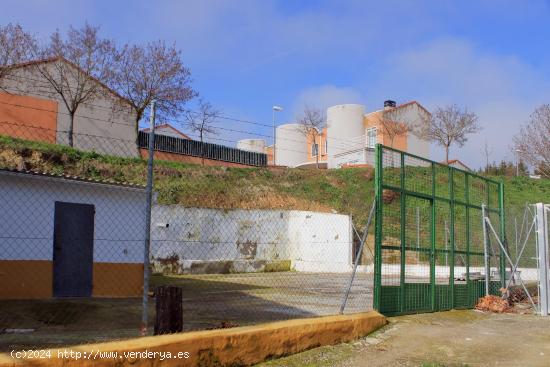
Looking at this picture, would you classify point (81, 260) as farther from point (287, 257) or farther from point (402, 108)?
point (402, 108)

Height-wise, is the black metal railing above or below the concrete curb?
above

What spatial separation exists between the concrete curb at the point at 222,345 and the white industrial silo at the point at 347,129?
40.5 metres

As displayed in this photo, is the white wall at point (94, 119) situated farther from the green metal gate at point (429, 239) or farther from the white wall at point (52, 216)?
the green metal gate at point (429, 239)

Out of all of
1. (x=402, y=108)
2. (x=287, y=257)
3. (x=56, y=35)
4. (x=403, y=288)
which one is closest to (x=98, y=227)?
(x=403, y=288)

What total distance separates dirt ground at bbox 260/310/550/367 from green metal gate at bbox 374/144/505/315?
492 millimetres

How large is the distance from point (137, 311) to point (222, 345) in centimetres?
493

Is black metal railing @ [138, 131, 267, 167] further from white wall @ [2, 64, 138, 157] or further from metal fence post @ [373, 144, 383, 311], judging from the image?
metal fence post @ [373, 144, 383, 311]

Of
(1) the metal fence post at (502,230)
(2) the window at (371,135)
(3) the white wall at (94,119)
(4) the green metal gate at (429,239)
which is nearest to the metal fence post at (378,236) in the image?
(4) the green metal gate at (429,239)

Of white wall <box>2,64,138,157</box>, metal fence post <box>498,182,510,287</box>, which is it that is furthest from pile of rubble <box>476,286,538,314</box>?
white wall <box>2,64,138,157</box>

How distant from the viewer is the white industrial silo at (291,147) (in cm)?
5378

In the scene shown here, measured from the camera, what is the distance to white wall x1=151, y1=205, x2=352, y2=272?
841 inches

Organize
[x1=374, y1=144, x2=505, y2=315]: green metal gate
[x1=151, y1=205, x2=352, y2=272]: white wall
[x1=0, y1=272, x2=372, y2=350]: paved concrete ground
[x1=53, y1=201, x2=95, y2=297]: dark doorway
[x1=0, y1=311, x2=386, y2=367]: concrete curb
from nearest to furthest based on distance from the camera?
[x1=0, y1=311, x2=386, y2=367]: concrete curb
[x1=0, y1=272, x2=372, y2=350]: paved concrete ground
[x1=374, y1=144, x2=505, y2=315]: green metal gate
[x1=53, y1=201, x2=95, y2=297]: dark doorway
[x1=151, y1=205, x2=352, y2=272]: white wall

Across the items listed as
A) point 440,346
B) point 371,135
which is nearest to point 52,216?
point 440,346

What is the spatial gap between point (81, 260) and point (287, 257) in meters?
13.8
